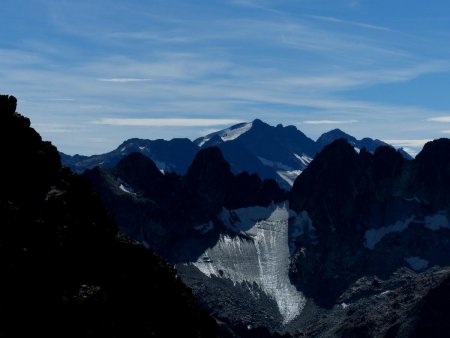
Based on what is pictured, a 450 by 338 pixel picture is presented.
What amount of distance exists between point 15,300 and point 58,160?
21.6m

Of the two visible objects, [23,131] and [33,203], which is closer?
[33,203]

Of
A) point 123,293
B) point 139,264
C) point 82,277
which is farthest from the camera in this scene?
point 139,264

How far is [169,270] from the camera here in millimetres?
77312

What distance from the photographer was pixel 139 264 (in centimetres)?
7012

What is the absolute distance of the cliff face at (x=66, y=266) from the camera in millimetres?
54125

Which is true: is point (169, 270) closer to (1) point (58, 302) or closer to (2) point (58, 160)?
(2) point (58, 160)

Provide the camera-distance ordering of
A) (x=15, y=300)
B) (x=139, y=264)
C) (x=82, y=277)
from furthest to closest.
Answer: (x=139, y=264), (x=82, y=277), (x=15, y=300)

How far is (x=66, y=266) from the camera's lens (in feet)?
195

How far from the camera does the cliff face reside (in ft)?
178

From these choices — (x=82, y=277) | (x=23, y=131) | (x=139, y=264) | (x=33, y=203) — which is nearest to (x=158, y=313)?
(x=139, y=264)

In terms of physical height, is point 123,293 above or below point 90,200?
below

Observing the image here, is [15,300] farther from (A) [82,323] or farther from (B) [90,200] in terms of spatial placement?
(B) [90,200]

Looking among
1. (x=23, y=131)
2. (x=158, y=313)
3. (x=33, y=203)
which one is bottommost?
(x=158, y=313)

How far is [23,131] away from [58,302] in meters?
21.2
